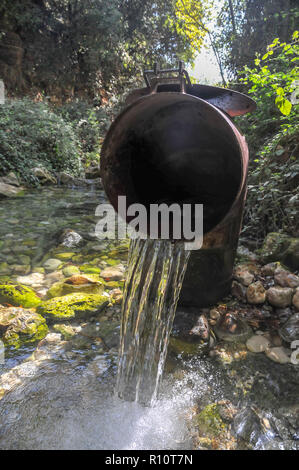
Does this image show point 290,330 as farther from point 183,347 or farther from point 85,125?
point 85,125

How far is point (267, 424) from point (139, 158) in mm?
1449

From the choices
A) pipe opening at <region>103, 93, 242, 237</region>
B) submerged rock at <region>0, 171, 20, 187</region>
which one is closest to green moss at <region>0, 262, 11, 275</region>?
pipe opening at <region>103, 93, 242, 237</region>

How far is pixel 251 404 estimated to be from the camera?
1489 mm

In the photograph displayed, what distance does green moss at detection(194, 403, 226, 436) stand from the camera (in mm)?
1359

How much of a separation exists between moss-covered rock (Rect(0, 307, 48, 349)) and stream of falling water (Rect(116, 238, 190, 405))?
0.54m

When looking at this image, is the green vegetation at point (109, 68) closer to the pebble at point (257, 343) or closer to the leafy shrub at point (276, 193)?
the leafy shrub at point (276, 193)

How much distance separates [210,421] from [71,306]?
115 cm

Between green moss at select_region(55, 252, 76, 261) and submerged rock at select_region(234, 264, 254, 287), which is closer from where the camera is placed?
submerged rock at select_region(234, 264, 254, 287)

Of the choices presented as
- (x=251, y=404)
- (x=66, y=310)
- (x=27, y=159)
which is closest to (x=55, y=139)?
(x=27, y=159)

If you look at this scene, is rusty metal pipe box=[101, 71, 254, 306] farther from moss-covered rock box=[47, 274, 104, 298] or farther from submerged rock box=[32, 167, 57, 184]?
submerged rock box=[32, 167, 57, 184]

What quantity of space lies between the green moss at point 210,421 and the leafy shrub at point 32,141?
5.98 m

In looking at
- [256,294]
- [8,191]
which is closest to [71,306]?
[256,294]

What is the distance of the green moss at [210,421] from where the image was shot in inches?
53.5

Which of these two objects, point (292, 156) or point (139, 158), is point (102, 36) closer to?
point (292, 156)
